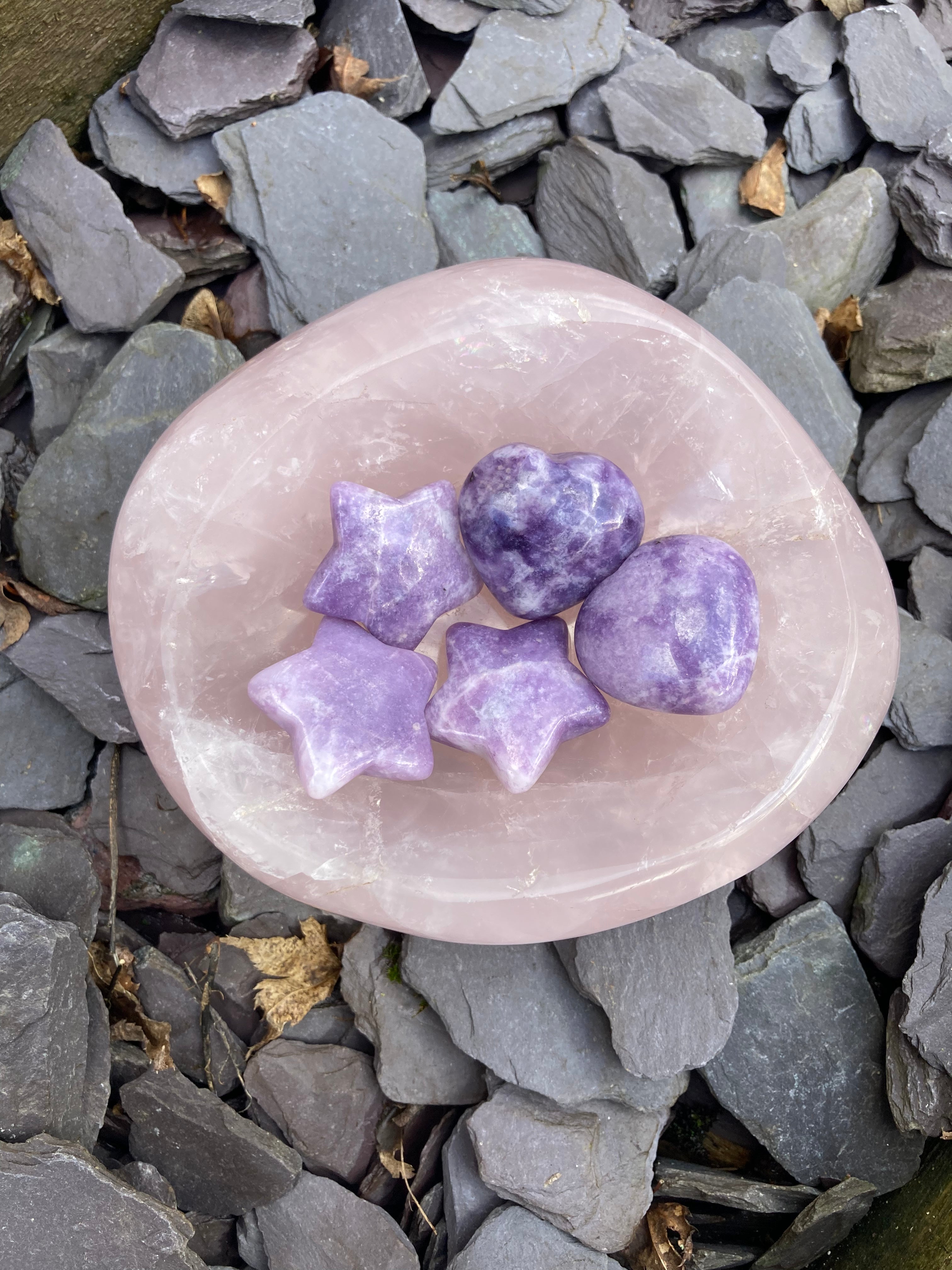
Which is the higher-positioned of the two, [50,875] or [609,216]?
[609,216]

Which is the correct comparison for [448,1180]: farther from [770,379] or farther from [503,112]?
[503,112]

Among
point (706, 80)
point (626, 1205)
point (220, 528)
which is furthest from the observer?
point (706, 80)

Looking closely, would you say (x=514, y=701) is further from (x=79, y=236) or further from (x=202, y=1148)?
(x=79, y=236)

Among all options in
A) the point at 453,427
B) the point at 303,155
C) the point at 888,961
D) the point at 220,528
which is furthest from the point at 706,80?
the point at 888,961

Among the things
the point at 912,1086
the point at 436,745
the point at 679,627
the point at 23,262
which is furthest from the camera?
the point at 23,262

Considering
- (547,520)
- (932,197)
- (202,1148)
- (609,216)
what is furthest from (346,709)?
(932,197)

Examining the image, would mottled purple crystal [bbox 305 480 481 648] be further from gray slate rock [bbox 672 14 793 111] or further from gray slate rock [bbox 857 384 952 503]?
gray slate rock [bbox 672 14 793 111]

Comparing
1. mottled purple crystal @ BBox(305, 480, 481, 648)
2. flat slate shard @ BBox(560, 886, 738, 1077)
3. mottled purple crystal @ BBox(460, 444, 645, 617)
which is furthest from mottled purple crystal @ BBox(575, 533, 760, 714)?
flat slate shard @ BBox(560, 886, 738, 1077)
